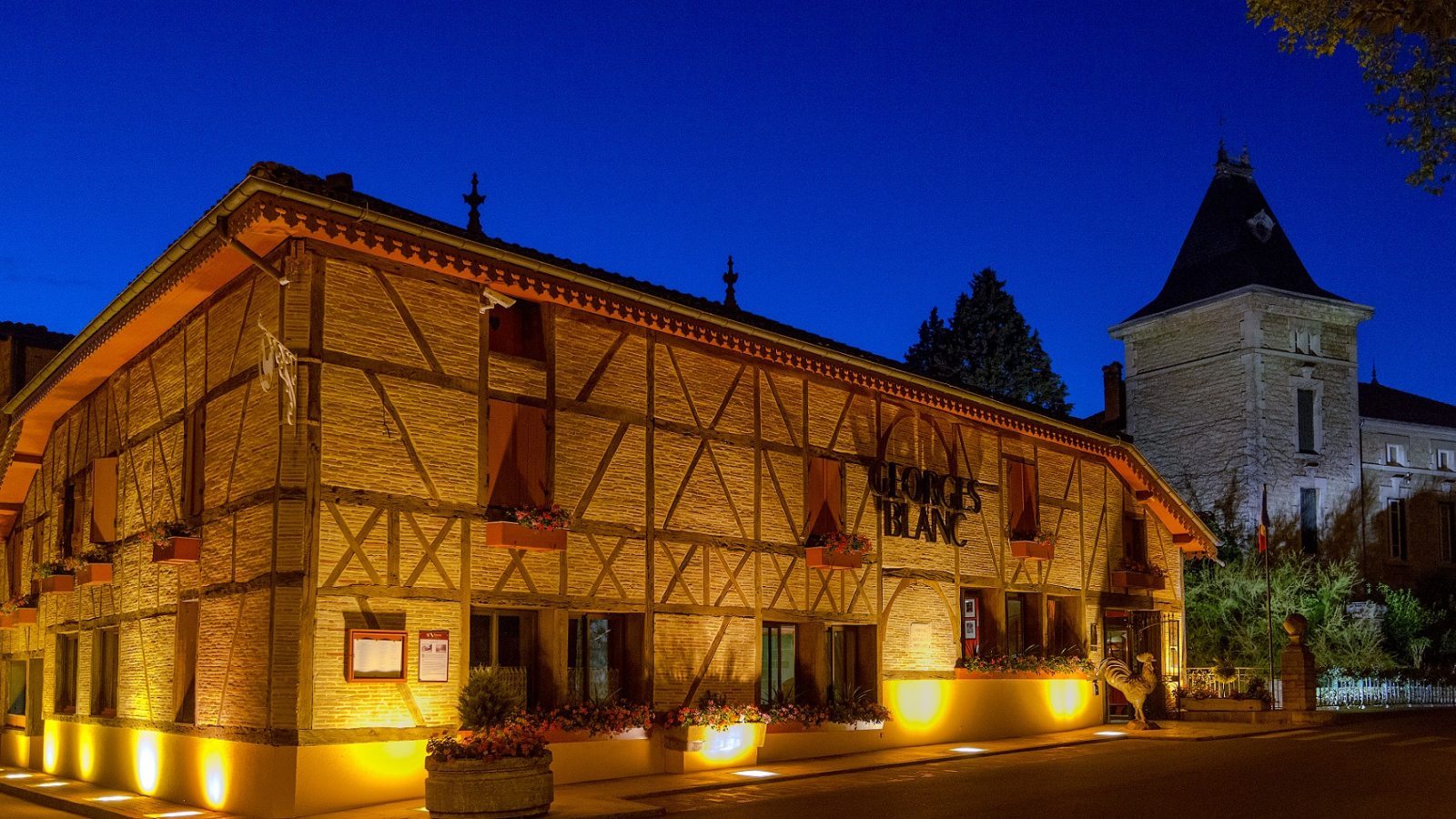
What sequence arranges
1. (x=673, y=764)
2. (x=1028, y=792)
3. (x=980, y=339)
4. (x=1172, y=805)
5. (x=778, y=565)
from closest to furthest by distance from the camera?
(x=1172, y=805)
(x=1028, y=792)
(x=673, y=764)
(x=778, y=565)
(x=980, y=339)

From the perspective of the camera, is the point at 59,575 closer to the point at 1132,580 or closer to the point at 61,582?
the point at 61,582

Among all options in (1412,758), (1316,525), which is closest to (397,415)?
(1412,758)

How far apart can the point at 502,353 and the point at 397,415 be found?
6.12 feet

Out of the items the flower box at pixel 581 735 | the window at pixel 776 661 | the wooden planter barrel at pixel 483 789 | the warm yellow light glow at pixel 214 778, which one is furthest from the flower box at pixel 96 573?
the window at pixel 776 661

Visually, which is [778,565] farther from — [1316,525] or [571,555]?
[1316,525]

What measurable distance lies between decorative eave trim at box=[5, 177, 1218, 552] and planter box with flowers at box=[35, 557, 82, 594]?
299 cm

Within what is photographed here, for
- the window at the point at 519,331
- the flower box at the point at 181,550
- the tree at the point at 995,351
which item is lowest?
the flower box at the point at 181,550

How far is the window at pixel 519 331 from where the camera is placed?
16500 mm

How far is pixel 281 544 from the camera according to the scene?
13883 millimetres

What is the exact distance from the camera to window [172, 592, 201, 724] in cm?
1609

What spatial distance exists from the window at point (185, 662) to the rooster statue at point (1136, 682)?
16932mm

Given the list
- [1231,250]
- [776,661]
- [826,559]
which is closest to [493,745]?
[776,661]

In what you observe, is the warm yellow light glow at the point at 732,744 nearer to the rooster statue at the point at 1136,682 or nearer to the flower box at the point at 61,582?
the rooster statue at the point at 1136,682

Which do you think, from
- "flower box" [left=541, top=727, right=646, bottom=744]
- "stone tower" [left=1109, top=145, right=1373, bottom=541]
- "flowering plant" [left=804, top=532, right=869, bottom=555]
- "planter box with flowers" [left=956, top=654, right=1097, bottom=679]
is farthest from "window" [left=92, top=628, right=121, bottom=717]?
"stone tower" [left=1109, top=145, right=1373, bottom=541]
